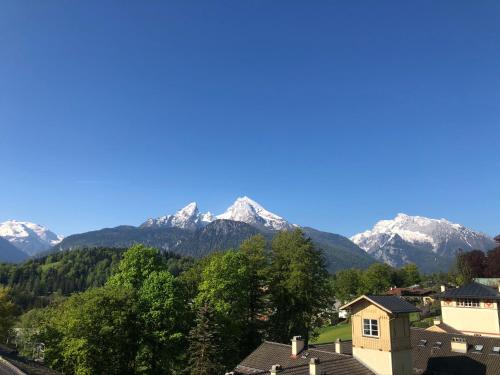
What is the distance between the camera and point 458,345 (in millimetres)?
41000

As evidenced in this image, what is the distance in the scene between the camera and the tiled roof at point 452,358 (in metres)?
37.6

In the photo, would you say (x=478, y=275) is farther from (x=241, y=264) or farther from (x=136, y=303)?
(x=136, y=303)

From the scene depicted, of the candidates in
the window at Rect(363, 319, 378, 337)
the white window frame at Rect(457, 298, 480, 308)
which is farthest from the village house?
the white window frame at Rect(457, 298, 480, 308)

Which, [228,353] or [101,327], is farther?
[228,353]

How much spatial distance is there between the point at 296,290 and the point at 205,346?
15.9 m

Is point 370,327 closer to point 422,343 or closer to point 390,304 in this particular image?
point 390,304

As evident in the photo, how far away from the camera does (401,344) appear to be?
2988 cm

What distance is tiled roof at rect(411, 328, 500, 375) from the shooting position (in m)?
37.6

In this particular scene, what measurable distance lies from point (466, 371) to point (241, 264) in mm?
25676

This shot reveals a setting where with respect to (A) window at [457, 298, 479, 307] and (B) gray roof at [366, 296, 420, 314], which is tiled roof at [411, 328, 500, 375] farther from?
(A) window at [457, 298, 479, 307]

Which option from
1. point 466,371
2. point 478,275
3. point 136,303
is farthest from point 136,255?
point 478,275

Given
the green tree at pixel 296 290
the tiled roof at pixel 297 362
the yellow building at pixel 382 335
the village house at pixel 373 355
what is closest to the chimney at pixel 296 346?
the village house at pixel 373 355

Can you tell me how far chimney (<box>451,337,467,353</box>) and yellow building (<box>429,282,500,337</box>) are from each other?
13.9 meters

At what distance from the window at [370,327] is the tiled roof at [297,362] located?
2317 mm
